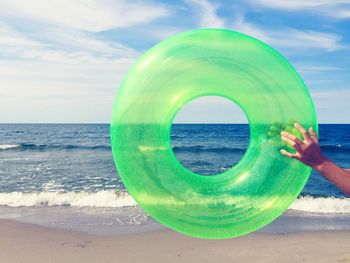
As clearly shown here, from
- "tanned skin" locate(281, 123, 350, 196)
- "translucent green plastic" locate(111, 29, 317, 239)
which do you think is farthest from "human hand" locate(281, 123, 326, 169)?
"translucent green plastic" locate(111, 29, 317, 239)

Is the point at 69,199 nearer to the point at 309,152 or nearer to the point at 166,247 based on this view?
the point at 166,247

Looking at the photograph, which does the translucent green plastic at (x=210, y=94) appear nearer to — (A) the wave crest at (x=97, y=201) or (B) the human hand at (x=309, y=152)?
(B) the human hand at (x=309, y=152)

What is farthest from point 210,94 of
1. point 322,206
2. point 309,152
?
point 322,206

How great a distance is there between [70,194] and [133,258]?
5.42 metres

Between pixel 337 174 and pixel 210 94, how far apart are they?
1203mm

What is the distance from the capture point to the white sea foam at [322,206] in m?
8.68

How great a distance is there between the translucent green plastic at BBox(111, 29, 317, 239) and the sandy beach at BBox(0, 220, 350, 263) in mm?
2580

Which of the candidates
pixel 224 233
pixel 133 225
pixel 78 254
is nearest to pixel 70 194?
pixel 133 225

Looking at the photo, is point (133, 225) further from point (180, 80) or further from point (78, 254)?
point (180, 80)

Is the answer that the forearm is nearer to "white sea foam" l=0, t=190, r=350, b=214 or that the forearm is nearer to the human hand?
the human hand

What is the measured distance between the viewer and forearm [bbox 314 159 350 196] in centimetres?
Result: 203

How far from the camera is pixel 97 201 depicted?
→ 380 inches

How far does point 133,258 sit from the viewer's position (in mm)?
5469

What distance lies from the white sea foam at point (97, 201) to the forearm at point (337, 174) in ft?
22.4
